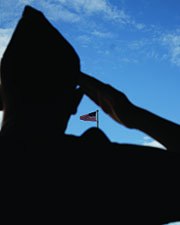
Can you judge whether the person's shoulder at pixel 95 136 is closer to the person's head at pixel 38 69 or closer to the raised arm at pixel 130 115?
the raised arm at pixel 130 115

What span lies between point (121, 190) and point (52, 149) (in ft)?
1.07

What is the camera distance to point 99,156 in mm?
1198

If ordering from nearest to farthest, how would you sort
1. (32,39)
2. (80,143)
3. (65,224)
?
1. (65,224)
2. (80,143)
3. (32,39)

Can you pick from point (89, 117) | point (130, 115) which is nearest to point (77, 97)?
point (130, 115)

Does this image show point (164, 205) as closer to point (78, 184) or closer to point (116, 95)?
point (78, 184)

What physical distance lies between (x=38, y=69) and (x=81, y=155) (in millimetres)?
459

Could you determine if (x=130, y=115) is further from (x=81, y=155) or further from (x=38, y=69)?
(x=38, y=69)

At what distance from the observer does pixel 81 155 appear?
120cm

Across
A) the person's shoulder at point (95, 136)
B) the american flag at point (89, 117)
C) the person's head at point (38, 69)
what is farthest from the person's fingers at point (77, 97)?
the american flag at point (89, 117)

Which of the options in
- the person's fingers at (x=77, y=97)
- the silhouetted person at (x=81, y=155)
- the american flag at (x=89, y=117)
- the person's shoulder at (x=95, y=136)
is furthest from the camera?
the american flag at (x=89, y=117)

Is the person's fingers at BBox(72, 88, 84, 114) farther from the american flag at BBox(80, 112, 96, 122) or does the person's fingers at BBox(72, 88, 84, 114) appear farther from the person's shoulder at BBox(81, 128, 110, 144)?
the american flag at BBox(80, 112, 96, 122)

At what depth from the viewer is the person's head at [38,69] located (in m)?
1.35

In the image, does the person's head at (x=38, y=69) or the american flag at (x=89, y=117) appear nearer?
the person's head at (x=38, y=69)

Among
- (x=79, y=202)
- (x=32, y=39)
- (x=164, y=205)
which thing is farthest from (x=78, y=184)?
(x=32, y=39)
